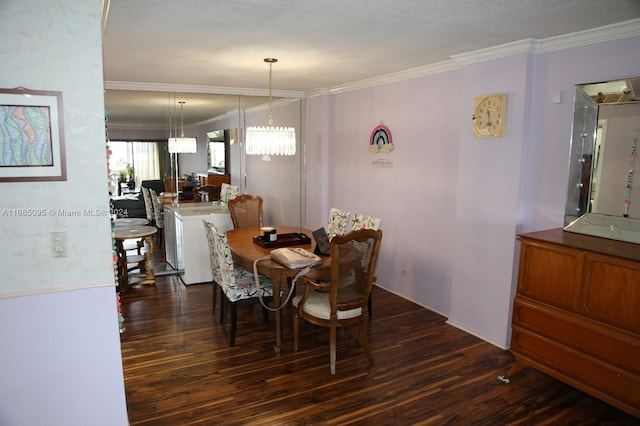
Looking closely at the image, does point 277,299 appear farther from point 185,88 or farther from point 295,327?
point 185,88

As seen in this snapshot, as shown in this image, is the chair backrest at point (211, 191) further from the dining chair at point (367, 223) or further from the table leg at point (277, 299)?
the table leg at point (277, 299)

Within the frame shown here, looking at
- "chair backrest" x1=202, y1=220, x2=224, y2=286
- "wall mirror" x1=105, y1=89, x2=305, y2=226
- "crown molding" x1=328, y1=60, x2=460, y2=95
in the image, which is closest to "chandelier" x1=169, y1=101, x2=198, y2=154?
"wall mirror" x1=105, y1=89, x2=305, y2=226

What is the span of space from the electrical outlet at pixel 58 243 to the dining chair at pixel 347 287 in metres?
1.57

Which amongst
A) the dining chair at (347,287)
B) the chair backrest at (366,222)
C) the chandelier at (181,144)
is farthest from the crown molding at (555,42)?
the chandelier at (181,144)

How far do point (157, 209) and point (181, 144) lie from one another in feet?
3.81

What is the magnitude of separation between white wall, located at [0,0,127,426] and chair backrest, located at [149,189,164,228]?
411 cm

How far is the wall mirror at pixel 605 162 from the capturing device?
9.21 feet

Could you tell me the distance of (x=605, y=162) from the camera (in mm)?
2979

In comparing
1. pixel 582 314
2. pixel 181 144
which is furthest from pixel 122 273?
pixel 582 314

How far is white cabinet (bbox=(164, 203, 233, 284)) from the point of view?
5066 mm

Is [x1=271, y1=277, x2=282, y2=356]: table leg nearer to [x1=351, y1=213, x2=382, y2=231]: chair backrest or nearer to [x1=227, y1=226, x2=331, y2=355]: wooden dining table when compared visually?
[x1=227, y1=226, x2=331, y2=355]: wooden dining table

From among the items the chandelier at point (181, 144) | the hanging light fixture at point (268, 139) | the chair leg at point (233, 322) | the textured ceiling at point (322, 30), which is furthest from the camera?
the chandelier at point (181, 144)

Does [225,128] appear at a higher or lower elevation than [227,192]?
higher

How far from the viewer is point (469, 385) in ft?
9.89
